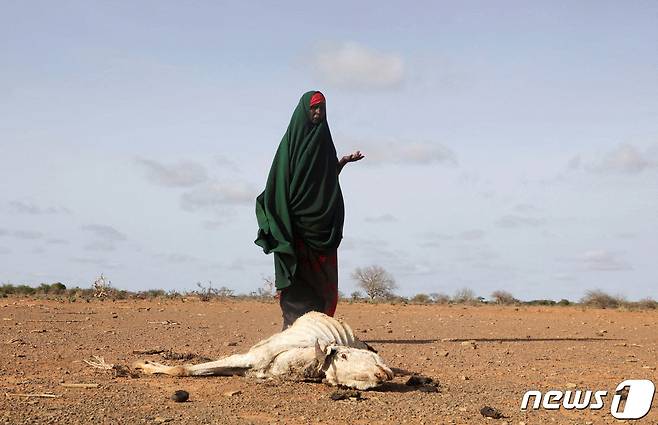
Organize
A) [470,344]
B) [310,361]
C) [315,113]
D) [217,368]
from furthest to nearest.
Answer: [470,344] → [315,113] → [217,368] → [310,361]

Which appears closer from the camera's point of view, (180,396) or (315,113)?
(180,396)

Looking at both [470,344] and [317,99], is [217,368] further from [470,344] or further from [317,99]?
[470,344]

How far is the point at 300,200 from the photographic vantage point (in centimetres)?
1054

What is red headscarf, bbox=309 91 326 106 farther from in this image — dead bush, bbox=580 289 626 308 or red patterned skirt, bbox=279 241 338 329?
dead bush, bbox=580 289 626 308

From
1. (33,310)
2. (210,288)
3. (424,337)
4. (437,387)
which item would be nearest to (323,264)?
(437,387)

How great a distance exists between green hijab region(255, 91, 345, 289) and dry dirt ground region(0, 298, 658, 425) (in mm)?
1721

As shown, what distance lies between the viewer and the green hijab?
1046 centimetres

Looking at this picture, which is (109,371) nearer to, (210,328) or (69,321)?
(210,328)

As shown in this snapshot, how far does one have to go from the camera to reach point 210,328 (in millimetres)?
15492

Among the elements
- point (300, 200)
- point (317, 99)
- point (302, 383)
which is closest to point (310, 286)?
point (300, 200)

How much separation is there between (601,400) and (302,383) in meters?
2.83

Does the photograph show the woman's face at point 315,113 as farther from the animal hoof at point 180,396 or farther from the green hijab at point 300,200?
the animal hoof at point 180,396

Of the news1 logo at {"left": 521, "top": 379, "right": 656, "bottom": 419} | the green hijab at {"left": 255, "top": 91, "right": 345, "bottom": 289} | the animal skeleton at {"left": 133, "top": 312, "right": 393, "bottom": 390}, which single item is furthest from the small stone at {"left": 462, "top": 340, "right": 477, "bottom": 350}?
the animal skeleton at {"left": 133, "top": 312, "right": 393, "bottom": 390}

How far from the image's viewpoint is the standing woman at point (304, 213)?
34.4 feet
